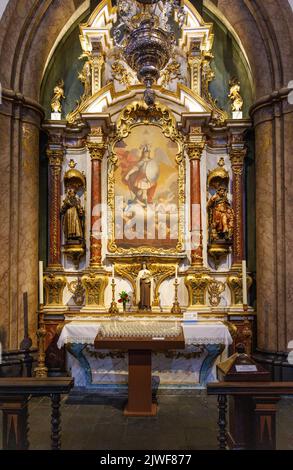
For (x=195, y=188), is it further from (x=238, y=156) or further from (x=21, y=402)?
(x=21, y=402)

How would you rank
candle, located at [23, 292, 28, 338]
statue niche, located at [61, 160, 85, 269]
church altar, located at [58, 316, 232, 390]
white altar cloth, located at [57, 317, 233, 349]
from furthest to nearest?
1. statue niche, located at [61, 160, 85, 269]
2. candle, located at [23, 292, 28, 338]
3. church altar, located at [58, 316, 232, 390]
4. white altar cloth, located at [57, 317, 233, 349]

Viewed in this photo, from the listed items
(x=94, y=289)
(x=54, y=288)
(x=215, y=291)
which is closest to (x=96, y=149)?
(x=94, y=289)

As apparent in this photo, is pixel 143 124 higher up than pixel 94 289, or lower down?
higher up

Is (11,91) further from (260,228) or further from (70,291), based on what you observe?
(260,228)

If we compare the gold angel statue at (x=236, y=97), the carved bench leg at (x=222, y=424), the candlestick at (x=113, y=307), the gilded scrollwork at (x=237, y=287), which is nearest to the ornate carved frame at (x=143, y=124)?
the candlestick at (x=113, y=307)

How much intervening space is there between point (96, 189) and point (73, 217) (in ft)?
1.97

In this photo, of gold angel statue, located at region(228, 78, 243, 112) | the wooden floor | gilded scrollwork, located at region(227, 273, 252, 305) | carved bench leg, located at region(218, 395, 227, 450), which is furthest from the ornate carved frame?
carved bench leg, located at region(218, 395, 227, 450)

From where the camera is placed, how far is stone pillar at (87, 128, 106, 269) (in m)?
7.62

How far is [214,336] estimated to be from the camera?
6.52 meters

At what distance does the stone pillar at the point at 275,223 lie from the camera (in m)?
6.85

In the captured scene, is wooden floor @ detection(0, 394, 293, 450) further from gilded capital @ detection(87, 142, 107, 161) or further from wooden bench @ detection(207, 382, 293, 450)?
gilded capital @ detection(87, 142, 107, 161)

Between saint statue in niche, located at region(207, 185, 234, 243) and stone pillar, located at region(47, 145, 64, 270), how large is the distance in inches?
100

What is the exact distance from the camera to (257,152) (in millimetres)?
7430

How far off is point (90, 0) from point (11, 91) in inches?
107
